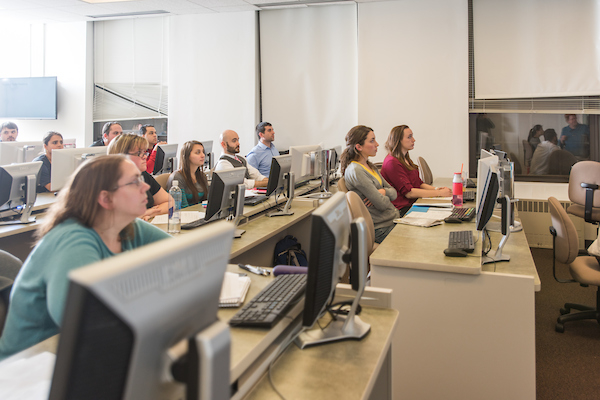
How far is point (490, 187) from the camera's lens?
238 cm

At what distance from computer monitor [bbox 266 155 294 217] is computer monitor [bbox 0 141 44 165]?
2.73 metres

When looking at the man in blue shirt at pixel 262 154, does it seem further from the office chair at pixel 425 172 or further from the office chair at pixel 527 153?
the office chair at pixel 527 153

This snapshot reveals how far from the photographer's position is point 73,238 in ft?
4.30

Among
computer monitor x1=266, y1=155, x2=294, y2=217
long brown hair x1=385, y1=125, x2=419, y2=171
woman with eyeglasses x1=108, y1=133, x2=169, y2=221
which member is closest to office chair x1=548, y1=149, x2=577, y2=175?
long brown hair x1=385, y1=125, x2=419, y2=171

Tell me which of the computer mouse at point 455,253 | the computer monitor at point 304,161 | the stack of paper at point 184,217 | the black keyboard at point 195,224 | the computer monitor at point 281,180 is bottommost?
the computer mouse at point 455,253

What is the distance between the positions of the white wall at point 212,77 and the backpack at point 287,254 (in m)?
3.00

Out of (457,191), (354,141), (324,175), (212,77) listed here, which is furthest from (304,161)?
(212,77)

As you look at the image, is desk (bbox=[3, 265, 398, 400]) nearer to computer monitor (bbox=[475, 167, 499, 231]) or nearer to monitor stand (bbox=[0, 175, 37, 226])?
computer monitor (bbox=[475, 167, 499, 231])

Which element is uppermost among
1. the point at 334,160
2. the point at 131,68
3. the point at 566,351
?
the point at 131,68

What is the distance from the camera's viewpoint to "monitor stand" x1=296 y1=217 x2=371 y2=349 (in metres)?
1.41

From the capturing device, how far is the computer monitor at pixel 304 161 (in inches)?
162

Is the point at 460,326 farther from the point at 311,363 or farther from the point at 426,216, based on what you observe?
the point at 426,216

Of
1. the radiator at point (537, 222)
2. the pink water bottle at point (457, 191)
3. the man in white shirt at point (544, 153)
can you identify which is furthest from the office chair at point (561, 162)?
the pink water bottle at point (457, 191)

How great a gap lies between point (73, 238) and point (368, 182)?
8.15 ft
